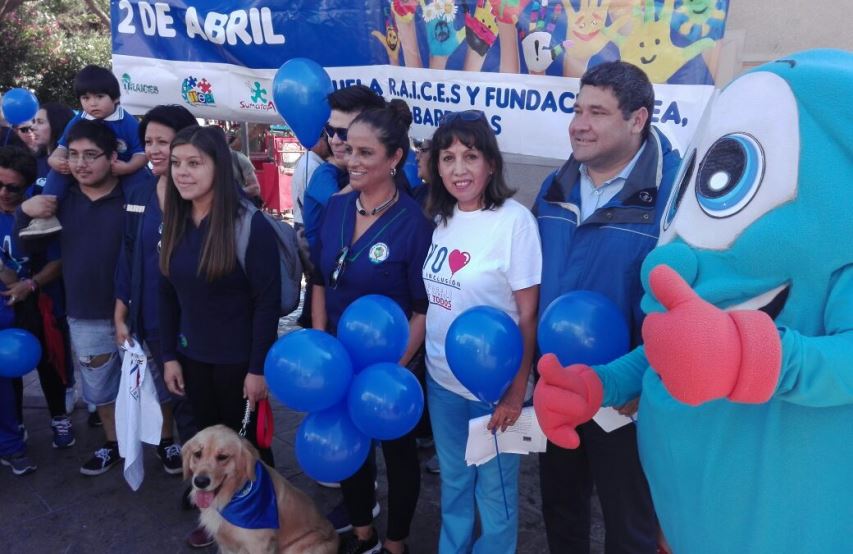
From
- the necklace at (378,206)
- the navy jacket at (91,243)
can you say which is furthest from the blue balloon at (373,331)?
the navy jacket at (91,243)

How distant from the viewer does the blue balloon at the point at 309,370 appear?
6.80ft

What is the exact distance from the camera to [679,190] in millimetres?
1509

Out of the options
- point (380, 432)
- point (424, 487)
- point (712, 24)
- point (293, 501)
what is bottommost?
point (424, 487)

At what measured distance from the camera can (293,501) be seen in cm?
272

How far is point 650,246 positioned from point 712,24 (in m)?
1.30

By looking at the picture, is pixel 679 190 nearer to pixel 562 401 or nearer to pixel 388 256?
pixel 562 401

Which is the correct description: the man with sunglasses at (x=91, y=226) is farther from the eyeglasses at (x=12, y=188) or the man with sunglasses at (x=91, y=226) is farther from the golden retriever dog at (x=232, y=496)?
the golden retriever dog at (x=232, y=496)

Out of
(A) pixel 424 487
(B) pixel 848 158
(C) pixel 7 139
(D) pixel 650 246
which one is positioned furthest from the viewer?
(C) pixel 7 139

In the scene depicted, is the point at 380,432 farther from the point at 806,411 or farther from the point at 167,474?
the point at 167,474

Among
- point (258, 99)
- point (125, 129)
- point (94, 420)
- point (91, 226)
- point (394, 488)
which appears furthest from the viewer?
point (94, 420)

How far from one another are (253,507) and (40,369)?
2187 millimetres

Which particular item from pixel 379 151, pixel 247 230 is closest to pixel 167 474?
pixel 247 230

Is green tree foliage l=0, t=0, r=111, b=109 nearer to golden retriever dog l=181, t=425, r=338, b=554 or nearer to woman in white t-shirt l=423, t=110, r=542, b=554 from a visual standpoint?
golden retriever dog l=181, t=425, r=338, b=554

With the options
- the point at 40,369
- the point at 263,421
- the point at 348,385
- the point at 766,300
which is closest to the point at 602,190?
the point at 766,300
